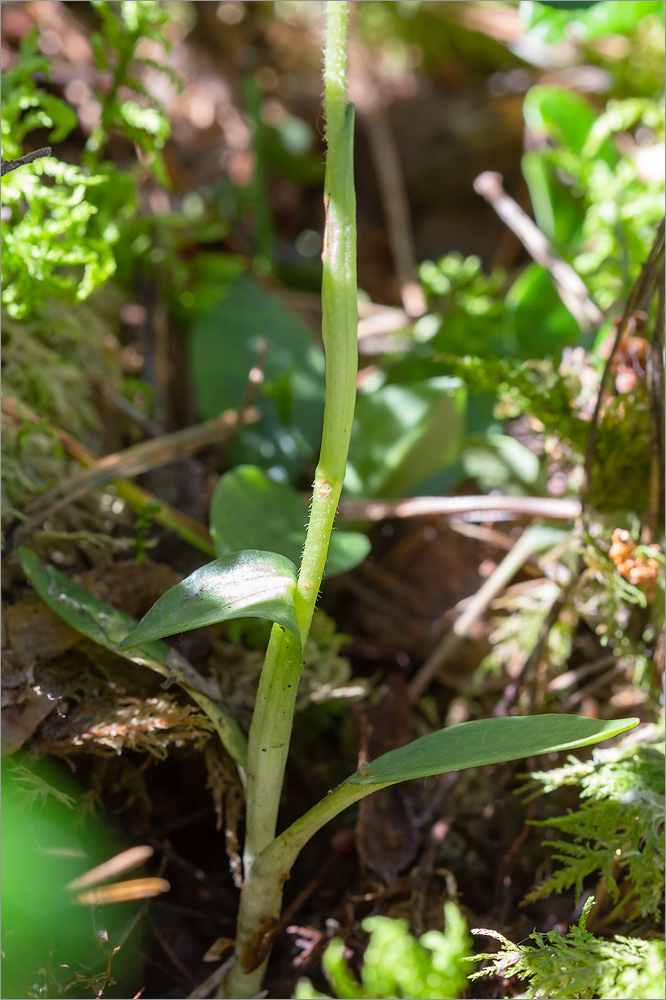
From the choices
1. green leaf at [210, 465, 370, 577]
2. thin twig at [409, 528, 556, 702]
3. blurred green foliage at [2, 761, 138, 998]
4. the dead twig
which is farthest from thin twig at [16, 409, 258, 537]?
thin twig at [409, 528, 556, 702]

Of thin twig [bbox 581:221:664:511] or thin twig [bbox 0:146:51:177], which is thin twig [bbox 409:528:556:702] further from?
thin twig [bbox 0:146:51:177]

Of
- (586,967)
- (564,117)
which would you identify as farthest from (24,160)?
(564,117)

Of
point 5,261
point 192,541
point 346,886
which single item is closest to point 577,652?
point 346,886

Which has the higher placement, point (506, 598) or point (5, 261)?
point (5, 261)

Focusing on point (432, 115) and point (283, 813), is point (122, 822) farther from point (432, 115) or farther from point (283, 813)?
point (432, 115)

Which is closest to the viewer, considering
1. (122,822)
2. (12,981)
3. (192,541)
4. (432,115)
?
(12,981)

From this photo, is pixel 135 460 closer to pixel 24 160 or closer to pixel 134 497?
pixel 134 497

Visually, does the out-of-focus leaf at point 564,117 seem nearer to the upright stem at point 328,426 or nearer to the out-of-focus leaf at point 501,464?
the out-of-focus leaf at point 501,464
